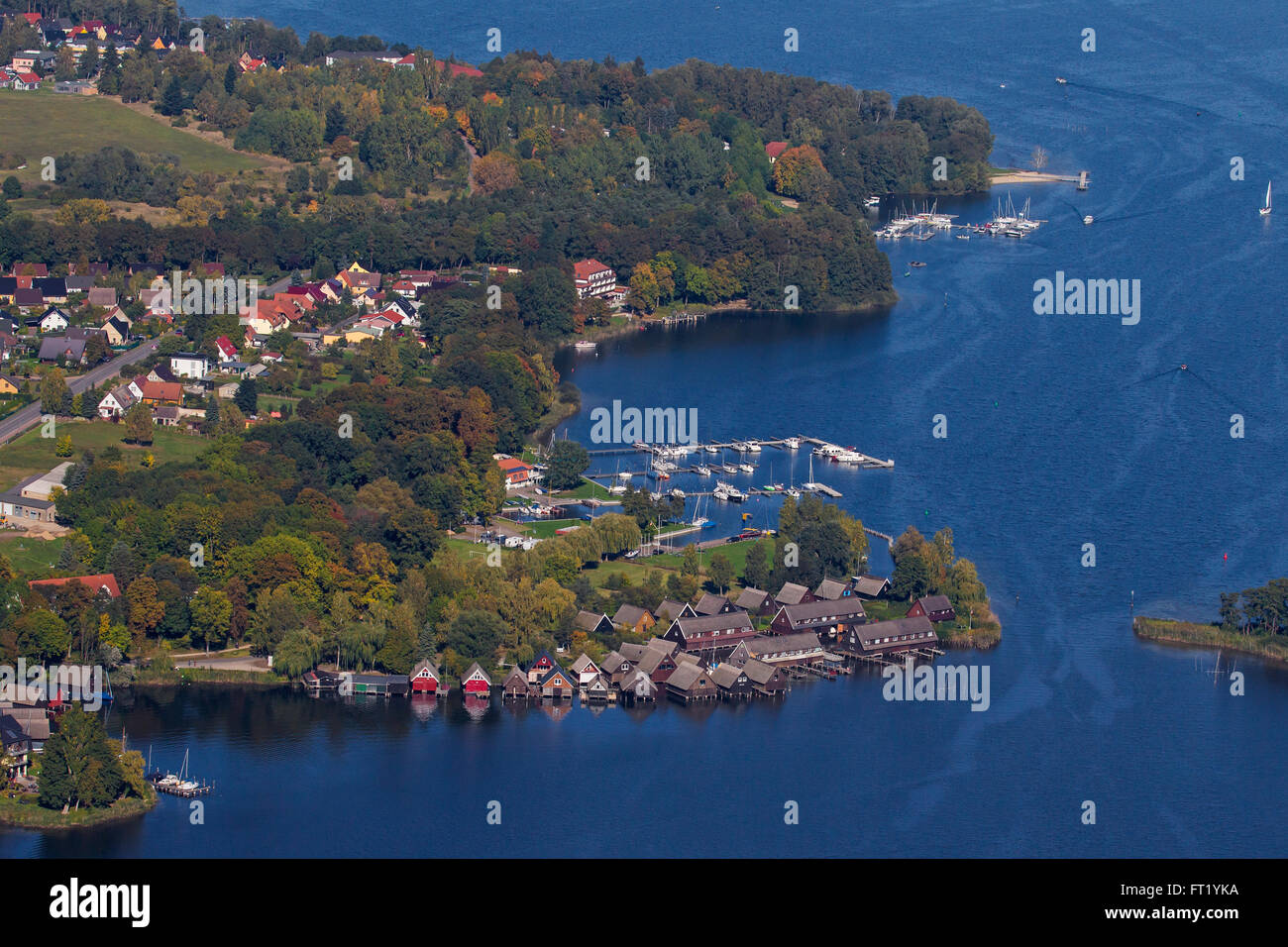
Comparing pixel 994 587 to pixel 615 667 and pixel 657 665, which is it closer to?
pixel 657 665

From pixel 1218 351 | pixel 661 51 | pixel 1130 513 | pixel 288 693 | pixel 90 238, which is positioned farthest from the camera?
pixel 661 51

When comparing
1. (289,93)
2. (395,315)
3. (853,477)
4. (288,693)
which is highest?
(289,93)

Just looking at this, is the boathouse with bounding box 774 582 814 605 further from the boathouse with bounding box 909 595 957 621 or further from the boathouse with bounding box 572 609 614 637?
the boathouse with bounding box 572 609 614 637

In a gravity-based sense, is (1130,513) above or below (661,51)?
below

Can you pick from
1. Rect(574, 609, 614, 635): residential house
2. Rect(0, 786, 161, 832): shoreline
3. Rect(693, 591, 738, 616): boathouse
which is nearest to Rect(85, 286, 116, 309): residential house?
Rect(574, 609, 614, 635): residential house

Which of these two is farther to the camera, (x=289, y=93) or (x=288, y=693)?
(x=289, y=93)

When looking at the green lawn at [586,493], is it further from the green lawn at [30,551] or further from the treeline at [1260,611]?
the treeline at [1260,611]

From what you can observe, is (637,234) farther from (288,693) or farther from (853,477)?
(288,693)

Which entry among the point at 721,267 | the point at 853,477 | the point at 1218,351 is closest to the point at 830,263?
the point at 721,267
